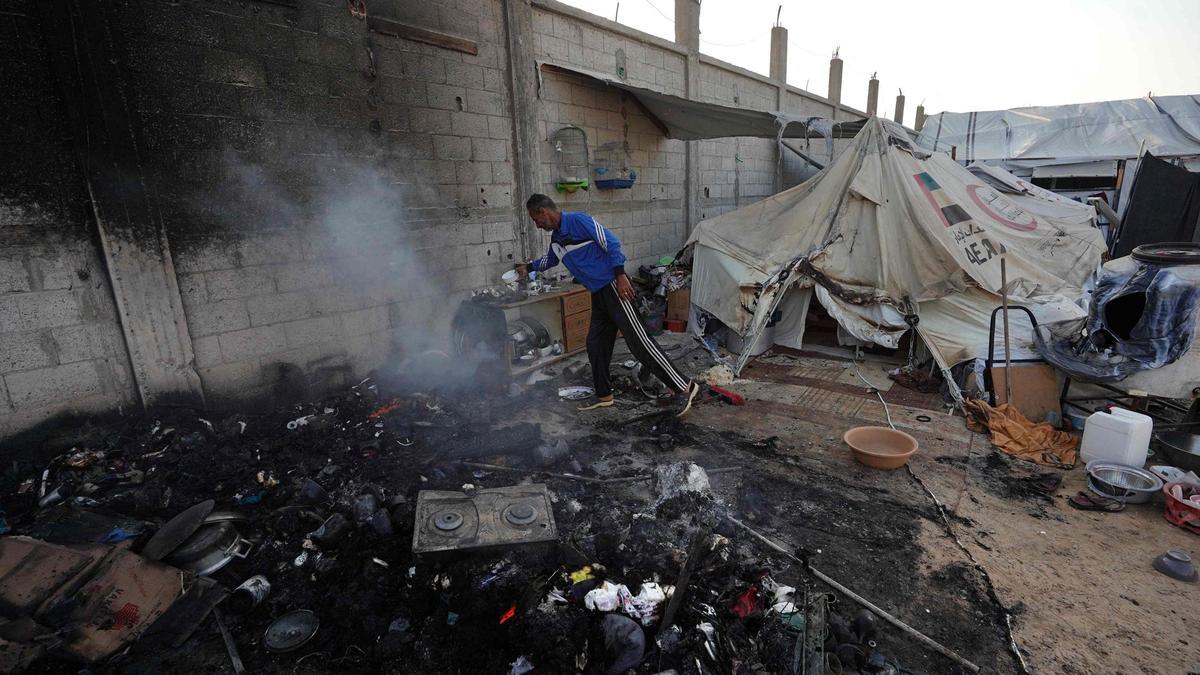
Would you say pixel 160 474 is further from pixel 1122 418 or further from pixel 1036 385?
pixel 1036 385

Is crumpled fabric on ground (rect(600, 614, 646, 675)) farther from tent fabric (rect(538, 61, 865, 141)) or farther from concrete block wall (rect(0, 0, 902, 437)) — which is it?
tent fabric (rect(538, 61, 865, 141))

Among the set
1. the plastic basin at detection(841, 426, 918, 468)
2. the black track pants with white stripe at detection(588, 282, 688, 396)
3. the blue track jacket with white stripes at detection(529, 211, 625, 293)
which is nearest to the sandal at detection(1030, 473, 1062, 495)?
the plastic basin at detection(841, 426, 918, 468)

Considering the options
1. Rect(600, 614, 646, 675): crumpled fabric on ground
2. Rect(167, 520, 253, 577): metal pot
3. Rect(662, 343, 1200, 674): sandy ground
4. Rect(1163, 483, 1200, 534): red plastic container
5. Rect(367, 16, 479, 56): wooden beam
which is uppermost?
Rect(367, 16, 479, 56): wooden beam

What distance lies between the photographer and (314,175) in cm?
492

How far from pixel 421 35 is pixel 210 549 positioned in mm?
5058

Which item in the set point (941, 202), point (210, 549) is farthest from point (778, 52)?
point (210, 549)

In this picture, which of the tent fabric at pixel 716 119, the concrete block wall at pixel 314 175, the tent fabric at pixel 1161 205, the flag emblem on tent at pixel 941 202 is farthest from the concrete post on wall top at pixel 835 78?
the concrete block wall at pixel 314 175

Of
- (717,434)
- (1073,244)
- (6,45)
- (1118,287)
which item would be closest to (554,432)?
(717,434)

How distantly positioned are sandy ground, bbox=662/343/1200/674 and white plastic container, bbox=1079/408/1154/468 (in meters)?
0.22

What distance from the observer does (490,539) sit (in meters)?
2.78

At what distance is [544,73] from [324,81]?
2.98 meters

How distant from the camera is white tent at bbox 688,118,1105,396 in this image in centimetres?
559

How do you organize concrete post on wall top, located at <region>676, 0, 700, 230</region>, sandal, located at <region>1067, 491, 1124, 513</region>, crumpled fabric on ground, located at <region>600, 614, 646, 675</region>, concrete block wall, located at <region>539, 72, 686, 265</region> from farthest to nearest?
concrete post on wall top, located at <region>676, 0, 700, 230</region>
concrete block wall, located at <region>539, 72, 686, 265</region>
sandal, located at <region>1067, 491, 1124, 513</region>
crumpled fabric on ground, located at <region>600, 614, 646, 675</region>

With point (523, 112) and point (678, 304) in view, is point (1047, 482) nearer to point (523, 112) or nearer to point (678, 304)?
point (678, 304)
